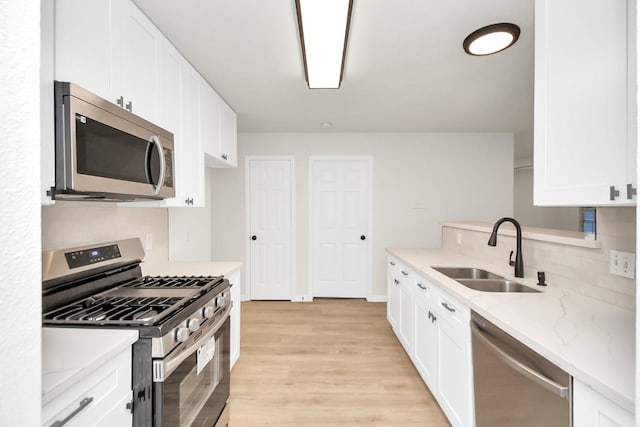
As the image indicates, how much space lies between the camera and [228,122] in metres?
3.12

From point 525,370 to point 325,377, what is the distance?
1.64m

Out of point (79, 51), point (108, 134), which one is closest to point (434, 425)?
point (108, 134)

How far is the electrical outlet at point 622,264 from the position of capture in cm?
132

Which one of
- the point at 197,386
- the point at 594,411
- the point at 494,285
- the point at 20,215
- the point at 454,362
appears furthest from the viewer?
the point at 494,285

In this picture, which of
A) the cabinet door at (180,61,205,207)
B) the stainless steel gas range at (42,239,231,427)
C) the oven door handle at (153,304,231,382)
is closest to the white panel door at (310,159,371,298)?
the cabinet door at (180,61,205,207)

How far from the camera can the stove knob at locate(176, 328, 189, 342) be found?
1.25 meters

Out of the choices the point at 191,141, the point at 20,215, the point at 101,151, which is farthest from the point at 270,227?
the point at 20,215

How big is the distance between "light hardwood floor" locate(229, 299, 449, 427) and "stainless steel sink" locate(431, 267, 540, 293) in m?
0.87

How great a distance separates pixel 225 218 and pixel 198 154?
6.93ft

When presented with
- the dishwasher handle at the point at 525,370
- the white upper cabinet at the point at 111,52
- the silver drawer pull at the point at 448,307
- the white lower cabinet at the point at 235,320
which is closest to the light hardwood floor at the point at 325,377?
the white lower cabinet at the point at 235,320

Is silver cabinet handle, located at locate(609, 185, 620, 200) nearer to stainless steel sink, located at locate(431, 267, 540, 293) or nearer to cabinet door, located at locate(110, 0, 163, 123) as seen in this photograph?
stainless steel sink, located at locate(431, 267, 540, 293)

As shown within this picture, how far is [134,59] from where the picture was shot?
1.56 metres

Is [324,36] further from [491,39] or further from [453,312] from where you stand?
[453,312]

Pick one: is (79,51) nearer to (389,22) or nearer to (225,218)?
(389,22)
